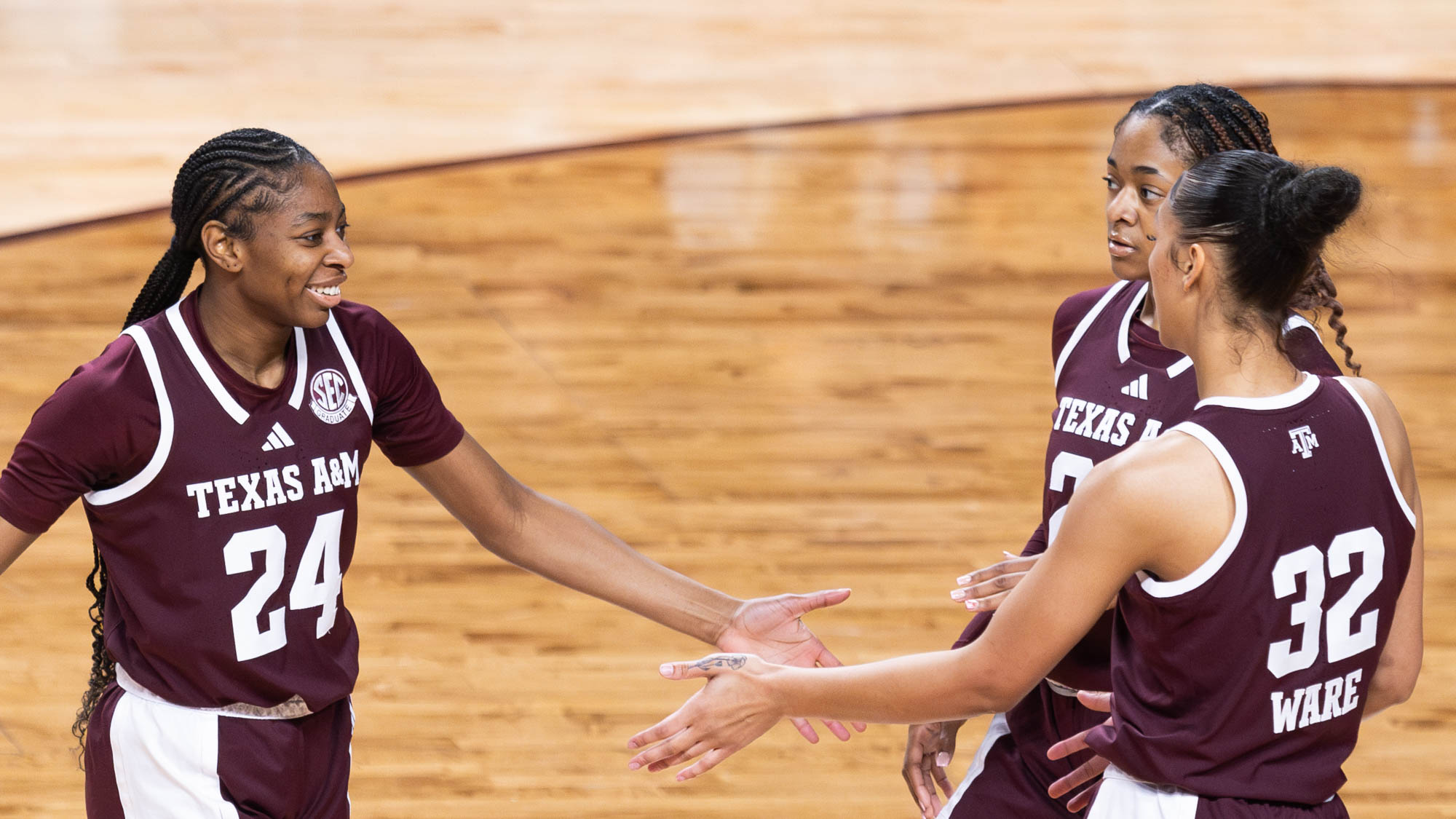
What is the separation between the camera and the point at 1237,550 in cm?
162

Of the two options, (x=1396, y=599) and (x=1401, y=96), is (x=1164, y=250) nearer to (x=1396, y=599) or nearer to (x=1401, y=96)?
(x=1396, y=599)

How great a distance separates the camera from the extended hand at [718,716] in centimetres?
201

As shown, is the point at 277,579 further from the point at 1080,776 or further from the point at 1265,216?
the point at 1265,216

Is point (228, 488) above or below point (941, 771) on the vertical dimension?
above

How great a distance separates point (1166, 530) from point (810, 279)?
3953 mm

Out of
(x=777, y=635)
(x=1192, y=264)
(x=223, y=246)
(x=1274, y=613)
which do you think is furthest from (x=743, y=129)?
(x=1274, y=613)

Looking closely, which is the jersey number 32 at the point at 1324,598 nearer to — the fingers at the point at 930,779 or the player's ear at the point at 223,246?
the fingers at the point at 930,779

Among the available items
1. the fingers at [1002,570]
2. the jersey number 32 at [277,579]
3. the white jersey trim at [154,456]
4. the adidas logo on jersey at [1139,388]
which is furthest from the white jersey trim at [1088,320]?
the white jersey trim at [154,456]

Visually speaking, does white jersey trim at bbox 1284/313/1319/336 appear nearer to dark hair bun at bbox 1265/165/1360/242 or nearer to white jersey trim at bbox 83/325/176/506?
dark hair bun at bbox 1265/165/1360/242

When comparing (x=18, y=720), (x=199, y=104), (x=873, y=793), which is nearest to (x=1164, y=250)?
(x=873, y=793)

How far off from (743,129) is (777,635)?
447 centimetres

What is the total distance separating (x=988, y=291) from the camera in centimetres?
545

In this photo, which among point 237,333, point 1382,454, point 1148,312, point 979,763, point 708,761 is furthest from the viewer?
point 979,763

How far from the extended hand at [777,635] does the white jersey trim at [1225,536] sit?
891mm
